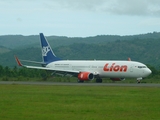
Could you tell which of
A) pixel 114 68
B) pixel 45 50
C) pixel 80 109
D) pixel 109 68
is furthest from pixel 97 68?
pixel 80 109

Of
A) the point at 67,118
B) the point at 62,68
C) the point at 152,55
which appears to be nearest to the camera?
the point at 67,118

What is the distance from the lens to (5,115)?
814 inches

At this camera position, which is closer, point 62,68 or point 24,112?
point 24,112

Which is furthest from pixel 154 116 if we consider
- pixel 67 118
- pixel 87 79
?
pixel 87 79

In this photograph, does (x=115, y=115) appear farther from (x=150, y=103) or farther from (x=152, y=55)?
(x=152, y=55)

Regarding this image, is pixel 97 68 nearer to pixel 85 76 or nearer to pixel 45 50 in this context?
pixel 85 76

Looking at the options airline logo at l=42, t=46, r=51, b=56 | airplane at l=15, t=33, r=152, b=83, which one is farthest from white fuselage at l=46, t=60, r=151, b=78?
airline logo at l=42, t=46, r=51, b=56

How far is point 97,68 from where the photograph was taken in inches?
2387

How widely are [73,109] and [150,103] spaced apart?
5.25 meters

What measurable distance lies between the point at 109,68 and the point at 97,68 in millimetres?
2212

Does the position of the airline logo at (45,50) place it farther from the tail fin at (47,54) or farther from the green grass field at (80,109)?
the green grass field at (80,109)

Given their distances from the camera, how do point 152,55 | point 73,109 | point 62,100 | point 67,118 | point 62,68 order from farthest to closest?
point 152,55 < point 62,68 < point 62,100 < point 73,109 < point 67,118

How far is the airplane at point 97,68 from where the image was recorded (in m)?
56.7

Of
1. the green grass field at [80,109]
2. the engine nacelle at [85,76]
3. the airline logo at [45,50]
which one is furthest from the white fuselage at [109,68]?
the green grass field at [80,109]
